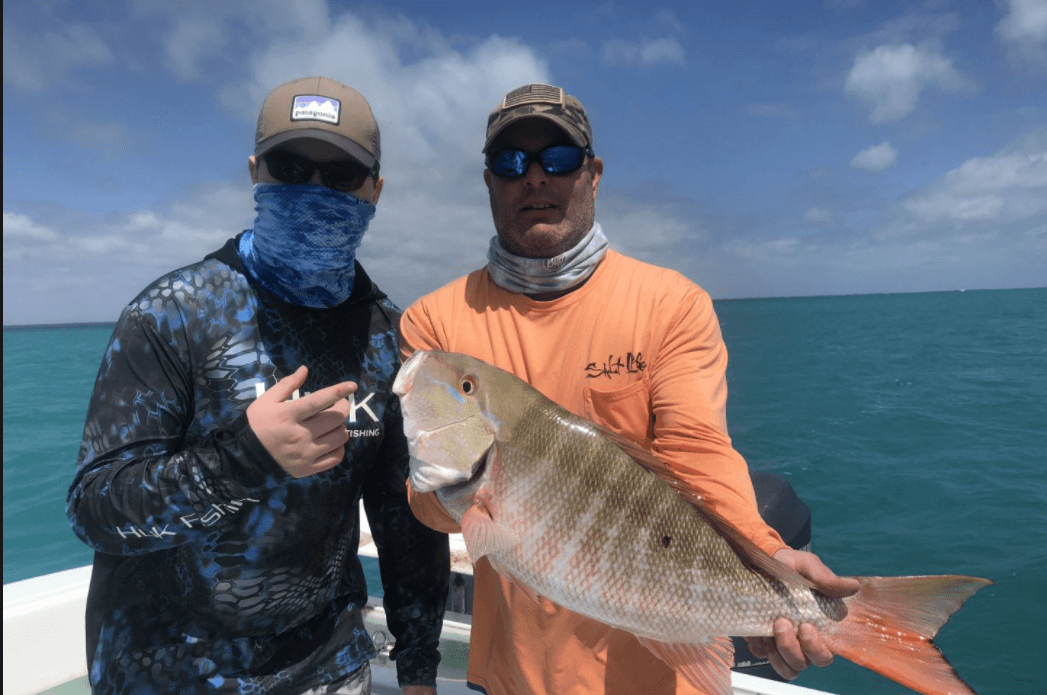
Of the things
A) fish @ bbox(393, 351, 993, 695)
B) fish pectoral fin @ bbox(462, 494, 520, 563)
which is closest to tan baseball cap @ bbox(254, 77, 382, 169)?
fish @ bbox(393, 351, 993, 695)

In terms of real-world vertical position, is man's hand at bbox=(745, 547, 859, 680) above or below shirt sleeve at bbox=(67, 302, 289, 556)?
below

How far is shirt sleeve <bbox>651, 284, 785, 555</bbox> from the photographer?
194 centimetres

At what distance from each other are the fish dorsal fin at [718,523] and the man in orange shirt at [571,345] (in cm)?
12

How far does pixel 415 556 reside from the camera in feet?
8.23

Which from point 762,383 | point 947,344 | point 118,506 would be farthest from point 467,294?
point 947,344

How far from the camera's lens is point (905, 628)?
1682 millimetres

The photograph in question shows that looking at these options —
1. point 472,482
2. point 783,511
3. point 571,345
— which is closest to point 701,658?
point 472,482

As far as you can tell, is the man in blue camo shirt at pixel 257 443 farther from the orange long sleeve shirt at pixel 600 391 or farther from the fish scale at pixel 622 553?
→ the fish scale at pixel 622 553

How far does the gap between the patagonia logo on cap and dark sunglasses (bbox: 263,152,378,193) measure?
0.49 ft

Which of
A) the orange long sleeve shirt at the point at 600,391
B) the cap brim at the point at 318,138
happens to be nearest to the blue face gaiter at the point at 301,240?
the cap brim at the point at 318,138

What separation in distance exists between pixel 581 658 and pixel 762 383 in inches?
1113

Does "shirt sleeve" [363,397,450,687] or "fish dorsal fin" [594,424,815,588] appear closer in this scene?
"fish dorsal fin" [594,424,815,588]

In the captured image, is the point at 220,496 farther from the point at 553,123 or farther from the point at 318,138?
the point at 553,123

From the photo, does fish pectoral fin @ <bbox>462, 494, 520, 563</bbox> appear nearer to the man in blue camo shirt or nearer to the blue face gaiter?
the man in blue camo shirt
